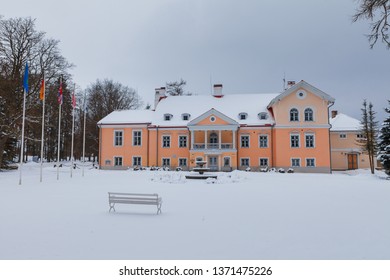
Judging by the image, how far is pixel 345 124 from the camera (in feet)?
119

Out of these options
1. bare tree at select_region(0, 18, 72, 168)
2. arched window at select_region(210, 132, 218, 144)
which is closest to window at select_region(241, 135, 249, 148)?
arched window at select_region(210, 132, 218, 144)

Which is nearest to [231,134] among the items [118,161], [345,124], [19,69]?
[118,161]

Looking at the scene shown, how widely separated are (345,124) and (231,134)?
16.6 meters

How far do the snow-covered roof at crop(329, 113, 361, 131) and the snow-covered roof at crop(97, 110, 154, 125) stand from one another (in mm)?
24397

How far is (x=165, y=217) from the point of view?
300 inches

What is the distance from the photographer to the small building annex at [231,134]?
30.1 m

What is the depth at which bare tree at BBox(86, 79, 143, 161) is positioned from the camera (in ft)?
146

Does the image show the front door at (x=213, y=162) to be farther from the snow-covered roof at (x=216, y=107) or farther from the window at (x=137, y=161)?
the window at (x=137, y=161)

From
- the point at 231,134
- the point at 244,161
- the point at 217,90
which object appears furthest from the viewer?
the point at 217,90

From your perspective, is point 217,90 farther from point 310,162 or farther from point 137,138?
point 310,162

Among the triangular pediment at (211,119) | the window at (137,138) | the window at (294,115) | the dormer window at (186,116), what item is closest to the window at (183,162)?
the triangular pediment at (211,119)

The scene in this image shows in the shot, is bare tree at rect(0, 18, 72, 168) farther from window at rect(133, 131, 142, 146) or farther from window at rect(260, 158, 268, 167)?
window at rect(260, 158, 268, 167)

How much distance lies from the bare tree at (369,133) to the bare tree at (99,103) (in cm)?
3650
